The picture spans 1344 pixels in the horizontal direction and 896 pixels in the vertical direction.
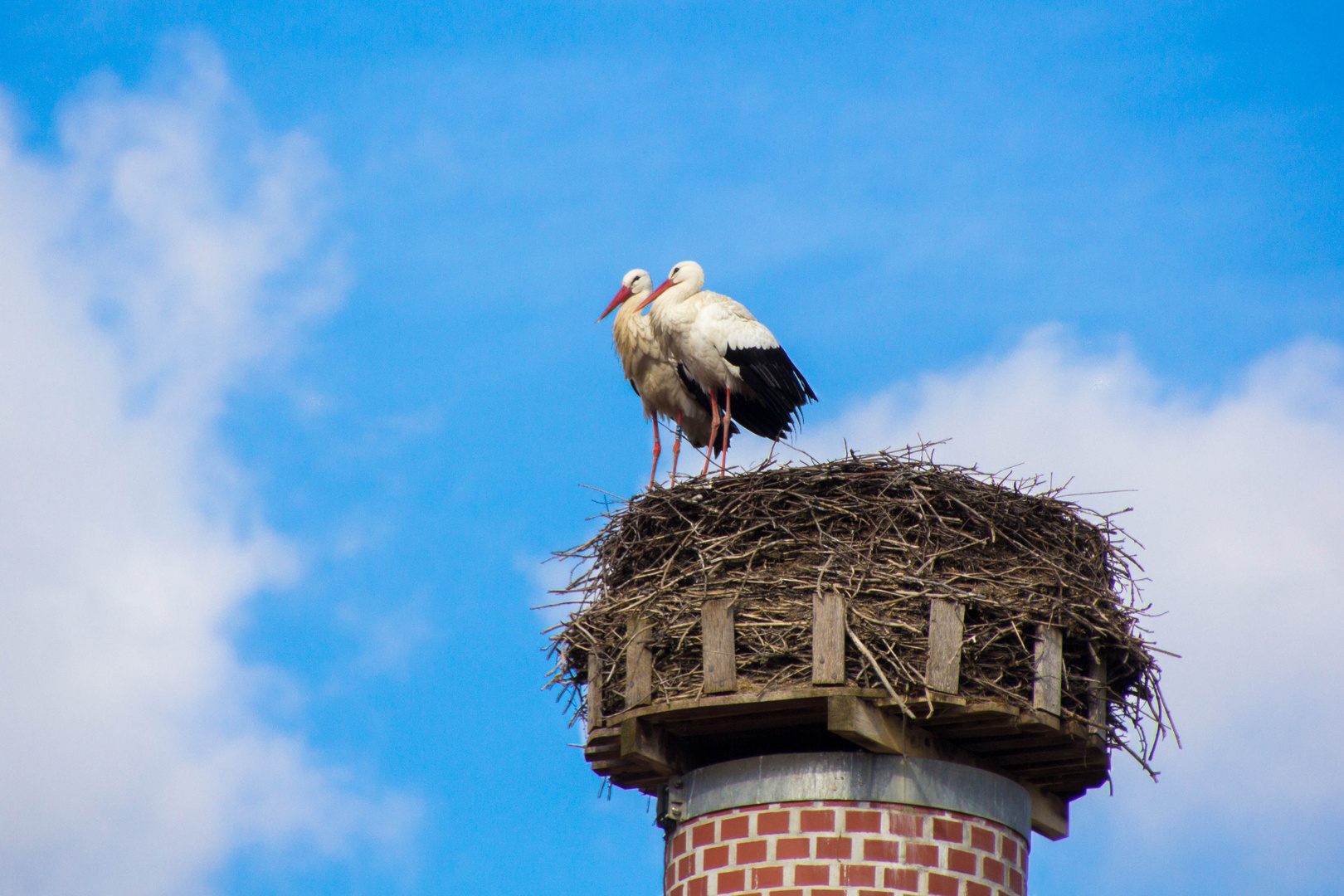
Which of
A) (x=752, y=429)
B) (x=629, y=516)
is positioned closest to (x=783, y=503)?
(x=629, y=516)

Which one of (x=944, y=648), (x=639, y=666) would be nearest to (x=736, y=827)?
(x=639, y=666)

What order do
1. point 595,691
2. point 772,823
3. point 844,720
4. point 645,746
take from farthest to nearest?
point 595,691 → point 645,746 → point 772,823 → point 844,720

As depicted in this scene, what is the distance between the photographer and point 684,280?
1367cm

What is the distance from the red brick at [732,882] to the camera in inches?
321

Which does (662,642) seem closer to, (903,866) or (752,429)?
(903,866)

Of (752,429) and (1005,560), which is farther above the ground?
(752,429)

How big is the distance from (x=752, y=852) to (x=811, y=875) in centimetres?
34

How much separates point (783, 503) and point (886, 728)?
1545mm

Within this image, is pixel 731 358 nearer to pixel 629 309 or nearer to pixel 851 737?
pixel 629 309

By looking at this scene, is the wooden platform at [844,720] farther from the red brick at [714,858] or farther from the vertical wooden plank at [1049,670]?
the red brick at [714,858]

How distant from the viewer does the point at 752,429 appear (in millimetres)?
13422

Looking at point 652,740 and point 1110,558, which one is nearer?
point 652,740

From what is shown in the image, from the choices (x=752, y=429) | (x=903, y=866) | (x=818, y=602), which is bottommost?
(x=903, y=866)

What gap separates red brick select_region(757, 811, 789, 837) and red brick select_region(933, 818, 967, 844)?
718 millimetres
